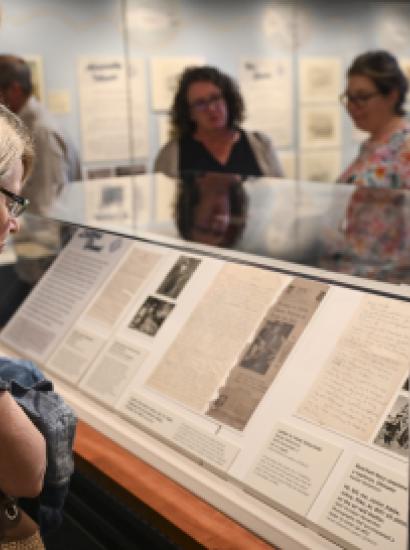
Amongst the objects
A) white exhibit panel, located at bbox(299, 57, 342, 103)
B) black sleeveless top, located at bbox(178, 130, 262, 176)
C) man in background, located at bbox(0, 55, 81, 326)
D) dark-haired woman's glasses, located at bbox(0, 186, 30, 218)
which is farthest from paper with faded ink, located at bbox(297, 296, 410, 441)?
white exhibit panel, located at bbox(299, 57, 342, 103)

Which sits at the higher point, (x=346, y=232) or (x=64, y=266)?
(x=346, y=232)

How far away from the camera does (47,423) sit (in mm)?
1396

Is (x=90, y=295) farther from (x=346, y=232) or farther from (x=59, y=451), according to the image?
(x=59, y=451)

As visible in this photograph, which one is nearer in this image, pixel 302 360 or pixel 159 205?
pixel 302 360

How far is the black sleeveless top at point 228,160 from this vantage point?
3.89 meters

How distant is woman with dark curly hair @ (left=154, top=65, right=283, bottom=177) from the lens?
3.91 m

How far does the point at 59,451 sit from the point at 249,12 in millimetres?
5420

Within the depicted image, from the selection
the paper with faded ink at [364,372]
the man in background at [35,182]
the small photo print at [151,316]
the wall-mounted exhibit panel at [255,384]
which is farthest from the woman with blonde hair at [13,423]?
the man in background at [35,182]

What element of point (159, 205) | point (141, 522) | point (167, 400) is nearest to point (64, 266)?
point (159, 205)

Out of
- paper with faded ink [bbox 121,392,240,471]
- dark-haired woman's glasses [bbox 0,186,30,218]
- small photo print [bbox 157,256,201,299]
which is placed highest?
small photo print [bbox 157,256,201,299]

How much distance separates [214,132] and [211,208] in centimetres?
71

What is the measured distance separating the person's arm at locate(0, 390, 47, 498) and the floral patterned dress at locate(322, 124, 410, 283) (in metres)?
1.13

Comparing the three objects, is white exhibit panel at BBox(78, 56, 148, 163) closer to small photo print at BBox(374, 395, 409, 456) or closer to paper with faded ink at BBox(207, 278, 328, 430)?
paper with faded ink at BBox(207, 278, 328, 430)

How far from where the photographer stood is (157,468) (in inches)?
72.3
